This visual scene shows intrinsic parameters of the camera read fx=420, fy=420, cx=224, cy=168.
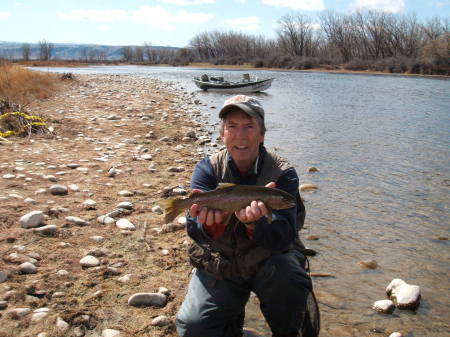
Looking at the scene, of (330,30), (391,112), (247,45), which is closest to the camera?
(391,112)

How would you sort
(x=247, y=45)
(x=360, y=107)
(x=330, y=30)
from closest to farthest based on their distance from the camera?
(x=360, y=107) < (x=330, y=30) < (x=247, y=45)

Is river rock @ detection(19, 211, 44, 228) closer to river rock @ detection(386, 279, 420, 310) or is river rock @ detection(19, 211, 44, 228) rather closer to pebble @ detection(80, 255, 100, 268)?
pebble @ detection(80, 255, 100, 268)

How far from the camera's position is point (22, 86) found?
58.3 feet

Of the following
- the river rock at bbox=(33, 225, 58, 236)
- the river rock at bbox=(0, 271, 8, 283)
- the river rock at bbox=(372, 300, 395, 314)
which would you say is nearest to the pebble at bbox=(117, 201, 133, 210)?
the river rock at bbox=(33, 225, 58, 236)

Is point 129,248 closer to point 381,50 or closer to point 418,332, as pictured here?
point 418,332

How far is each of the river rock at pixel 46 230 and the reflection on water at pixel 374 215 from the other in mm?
2296

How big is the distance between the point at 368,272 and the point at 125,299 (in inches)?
105

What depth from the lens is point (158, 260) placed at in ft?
14.0

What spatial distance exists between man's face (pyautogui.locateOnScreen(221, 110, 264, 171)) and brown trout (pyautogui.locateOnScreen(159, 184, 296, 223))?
406mm

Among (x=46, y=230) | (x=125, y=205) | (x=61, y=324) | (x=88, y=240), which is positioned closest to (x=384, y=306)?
(x=61, y=324)

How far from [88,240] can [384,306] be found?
303cm

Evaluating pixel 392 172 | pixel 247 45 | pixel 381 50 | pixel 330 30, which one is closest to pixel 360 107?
pixel 392 172

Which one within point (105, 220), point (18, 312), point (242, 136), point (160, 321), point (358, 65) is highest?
point (358, 65)

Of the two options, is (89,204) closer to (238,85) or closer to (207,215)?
(207,215)
